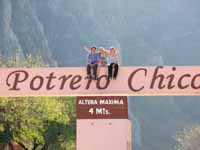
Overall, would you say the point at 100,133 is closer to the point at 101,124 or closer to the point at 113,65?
the point at 101,124

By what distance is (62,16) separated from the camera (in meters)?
123

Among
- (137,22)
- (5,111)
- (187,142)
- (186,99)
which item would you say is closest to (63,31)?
(137,22)

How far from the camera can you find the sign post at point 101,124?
19.1 m

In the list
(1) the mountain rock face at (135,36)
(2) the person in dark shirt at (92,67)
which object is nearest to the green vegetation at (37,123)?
(2) the person in dark shirt at (92,67)

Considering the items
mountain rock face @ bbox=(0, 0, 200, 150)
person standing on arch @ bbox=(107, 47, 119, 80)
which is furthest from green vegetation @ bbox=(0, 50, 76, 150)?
mountain rock face @ bbox=(0, 0, 200, 150)

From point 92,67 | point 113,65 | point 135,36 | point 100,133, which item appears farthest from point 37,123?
point 135,36

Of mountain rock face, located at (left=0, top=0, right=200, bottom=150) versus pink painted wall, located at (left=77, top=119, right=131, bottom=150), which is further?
mountain rock face, located at (left=0, top=0, right=200, bottom=150)

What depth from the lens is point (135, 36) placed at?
451 feet

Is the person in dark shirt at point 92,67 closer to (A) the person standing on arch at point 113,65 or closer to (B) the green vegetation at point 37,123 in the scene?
(A) the person standing on arch at point 113,65

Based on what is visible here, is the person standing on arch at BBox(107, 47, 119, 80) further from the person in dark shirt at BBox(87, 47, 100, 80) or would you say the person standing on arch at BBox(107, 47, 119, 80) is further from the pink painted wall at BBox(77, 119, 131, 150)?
the pink painted wall at BBox(77, 119, 131, 150)

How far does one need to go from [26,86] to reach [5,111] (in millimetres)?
17622

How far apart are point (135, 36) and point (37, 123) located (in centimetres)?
10088

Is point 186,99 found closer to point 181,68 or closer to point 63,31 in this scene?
point 63,31

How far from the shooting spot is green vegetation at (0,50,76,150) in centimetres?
3678
